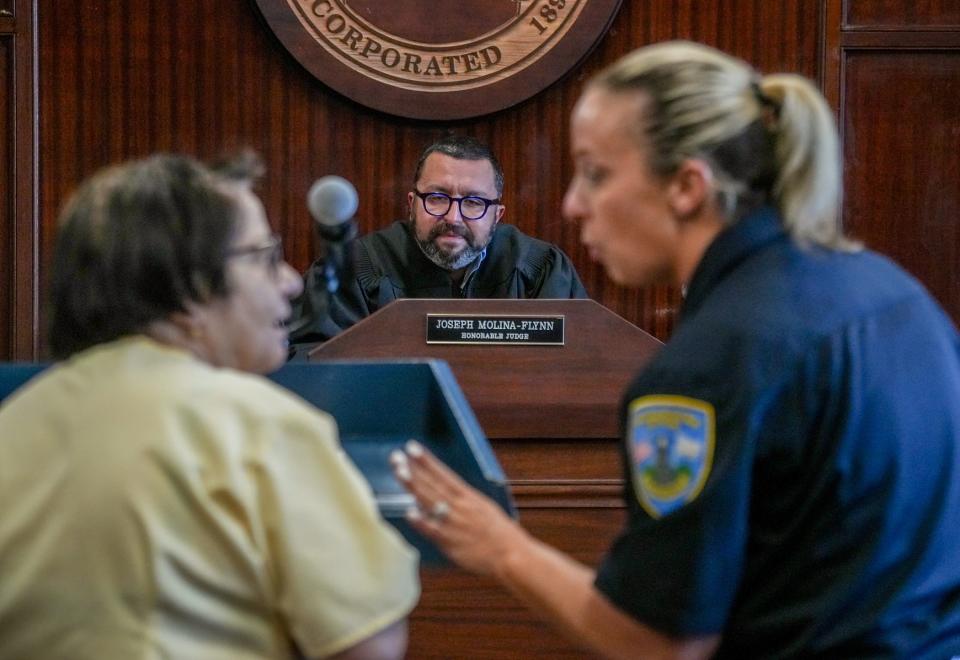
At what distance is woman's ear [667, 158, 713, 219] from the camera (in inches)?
57.0

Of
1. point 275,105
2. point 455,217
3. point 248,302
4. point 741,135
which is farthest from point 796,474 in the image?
point 275,105

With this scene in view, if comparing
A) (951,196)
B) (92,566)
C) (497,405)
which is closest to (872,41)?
(951,196)

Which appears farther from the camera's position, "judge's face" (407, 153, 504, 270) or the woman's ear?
"judge's face" (407, 153, 504, 270)

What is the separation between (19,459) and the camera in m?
1.20

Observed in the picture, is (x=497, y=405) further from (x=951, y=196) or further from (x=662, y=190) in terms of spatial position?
(x=951, y=196)

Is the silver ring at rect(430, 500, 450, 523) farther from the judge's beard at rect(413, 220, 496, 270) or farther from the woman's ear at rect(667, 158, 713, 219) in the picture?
the judge's beard at rect(413, 220, 496, 270)

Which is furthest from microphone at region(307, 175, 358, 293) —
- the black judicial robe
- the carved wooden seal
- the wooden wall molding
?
the wooden wall molding

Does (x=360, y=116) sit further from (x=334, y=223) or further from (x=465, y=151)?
(x=334, y=223)

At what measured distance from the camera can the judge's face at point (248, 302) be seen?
4.24ft

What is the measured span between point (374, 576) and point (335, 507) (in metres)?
0.07

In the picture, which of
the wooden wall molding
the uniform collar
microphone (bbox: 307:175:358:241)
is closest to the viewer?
the uniform collar

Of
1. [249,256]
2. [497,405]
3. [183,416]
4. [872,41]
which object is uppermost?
[872,41]

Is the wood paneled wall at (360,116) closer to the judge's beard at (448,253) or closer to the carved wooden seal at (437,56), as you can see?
the carved wooden seal at (437,56)

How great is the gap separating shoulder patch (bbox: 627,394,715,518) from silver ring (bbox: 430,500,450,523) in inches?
8.7
